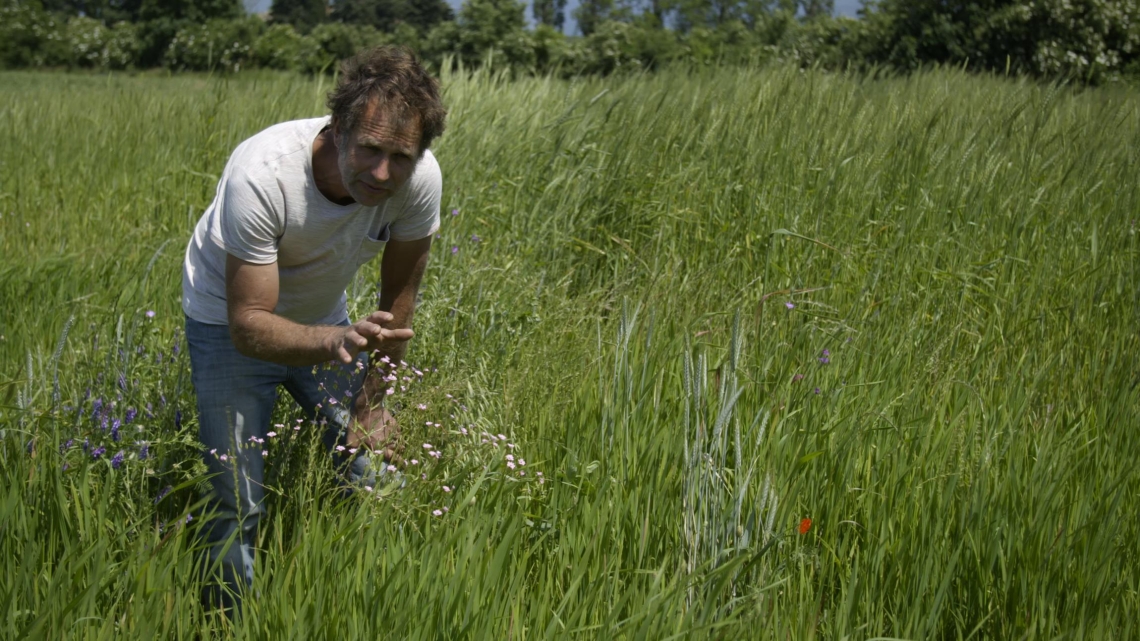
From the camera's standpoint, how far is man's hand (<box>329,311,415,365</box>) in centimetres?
197

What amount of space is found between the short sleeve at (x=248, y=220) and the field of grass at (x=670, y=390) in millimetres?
507

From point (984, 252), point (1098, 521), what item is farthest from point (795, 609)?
point (984, 252)

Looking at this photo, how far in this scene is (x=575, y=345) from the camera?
3141mm

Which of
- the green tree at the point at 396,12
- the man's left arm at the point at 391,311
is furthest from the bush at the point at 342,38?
the man's left arm at the point at 391,311

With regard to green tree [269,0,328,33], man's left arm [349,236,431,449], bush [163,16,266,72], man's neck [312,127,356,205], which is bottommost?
man's left arm [349,236,431,449]

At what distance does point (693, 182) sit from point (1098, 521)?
263cm

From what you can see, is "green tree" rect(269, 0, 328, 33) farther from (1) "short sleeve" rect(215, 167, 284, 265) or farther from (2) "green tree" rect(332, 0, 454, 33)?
(1) "short sleeve" rect(215, 167, 284, 265)

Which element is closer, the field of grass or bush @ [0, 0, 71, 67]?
the field of grass

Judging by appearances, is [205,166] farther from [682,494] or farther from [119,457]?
[682,494]

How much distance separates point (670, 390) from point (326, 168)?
3.81 feet

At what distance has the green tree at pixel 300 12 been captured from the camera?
31.1 m

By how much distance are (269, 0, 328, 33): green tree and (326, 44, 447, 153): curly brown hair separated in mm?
30577

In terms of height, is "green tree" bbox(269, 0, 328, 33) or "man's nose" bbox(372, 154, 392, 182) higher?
"green tree" bbox(269, 0, 328, 33)

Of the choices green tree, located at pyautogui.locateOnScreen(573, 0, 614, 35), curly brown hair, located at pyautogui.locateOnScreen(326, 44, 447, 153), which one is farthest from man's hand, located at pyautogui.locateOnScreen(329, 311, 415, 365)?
green tree, located at pyautogui.locateOnScreen(573, 0, 614, 35)
